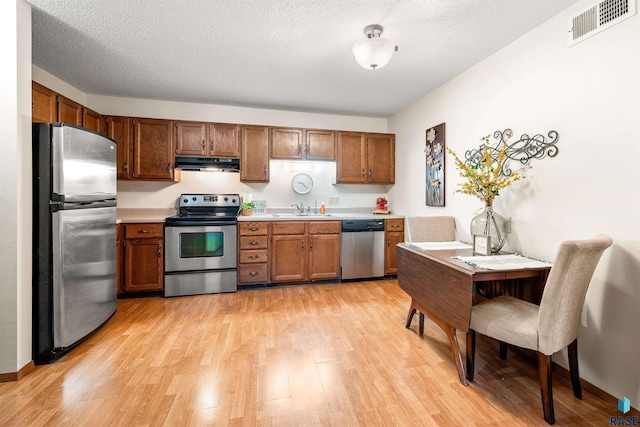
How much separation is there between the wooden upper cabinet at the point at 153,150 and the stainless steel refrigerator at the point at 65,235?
1.16 metres

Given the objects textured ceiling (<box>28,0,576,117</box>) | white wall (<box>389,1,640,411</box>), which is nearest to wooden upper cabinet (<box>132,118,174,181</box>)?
textured ceiling (<box>28,0,576,117</box>)

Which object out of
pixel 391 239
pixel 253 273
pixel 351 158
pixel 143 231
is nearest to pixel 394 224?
pixel 391 239

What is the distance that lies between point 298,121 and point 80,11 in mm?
2578

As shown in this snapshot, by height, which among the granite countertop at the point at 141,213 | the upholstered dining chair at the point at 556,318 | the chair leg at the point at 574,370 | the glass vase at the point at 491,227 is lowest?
the chair leg at the point at 574,370

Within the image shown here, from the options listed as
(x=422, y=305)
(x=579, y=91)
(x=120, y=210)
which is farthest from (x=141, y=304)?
(x=579, y=91)

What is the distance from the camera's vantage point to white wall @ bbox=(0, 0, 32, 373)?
1728mm

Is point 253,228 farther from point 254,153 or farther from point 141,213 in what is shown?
point 141,213

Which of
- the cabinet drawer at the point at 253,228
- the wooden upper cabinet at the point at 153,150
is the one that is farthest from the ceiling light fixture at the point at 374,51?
the wooden upper cabinet at the point at 153,150

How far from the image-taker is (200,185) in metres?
3.83

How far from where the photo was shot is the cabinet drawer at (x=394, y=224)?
12.6 ft

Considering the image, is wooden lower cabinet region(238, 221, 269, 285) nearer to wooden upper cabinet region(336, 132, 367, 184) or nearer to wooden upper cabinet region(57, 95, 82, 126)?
wooden upper cabinet region(336, 132, 367, 184)

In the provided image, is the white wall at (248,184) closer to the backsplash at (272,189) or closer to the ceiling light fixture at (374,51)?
the backsplash at (272,189)

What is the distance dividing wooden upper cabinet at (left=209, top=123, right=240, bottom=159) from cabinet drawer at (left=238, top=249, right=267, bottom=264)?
1.29 metres

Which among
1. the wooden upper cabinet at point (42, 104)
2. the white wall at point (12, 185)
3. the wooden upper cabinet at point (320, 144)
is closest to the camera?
the white wall at point (12, 185)
